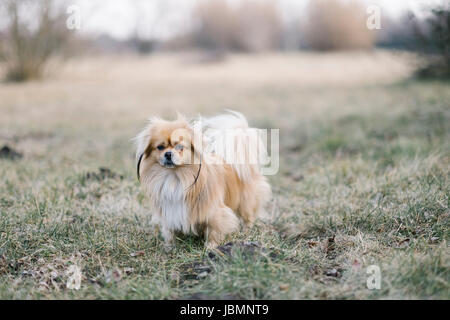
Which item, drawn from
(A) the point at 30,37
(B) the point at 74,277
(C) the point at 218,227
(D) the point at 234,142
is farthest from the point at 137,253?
(A) the point at 30,37

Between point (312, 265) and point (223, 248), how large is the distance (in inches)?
25.7

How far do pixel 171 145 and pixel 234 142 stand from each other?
701 mm

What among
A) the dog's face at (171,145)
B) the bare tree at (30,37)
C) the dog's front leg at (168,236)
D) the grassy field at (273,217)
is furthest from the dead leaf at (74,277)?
the bare tree at (30,37)

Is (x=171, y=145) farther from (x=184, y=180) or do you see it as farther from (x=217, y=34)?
(x=217, y=34)

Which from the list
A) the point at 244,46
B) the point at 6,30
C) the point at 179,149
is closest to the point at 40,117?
the point at 6,30

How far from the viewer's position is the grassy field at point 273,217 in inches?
103

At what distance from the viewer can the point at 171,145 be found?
3256 mm

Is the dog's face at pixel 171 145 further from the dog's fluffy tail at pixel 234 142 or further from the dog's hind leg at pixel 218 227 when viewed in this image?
the dog's hind leg at pixel 218 227

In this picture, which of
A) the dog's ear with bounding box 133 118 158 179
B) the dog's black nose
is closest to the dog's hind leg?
the dog's black nose

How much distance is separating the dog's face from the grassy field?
2.24 feet

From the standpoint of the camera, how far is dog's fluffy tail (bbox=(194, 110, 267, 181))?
3.73 metres

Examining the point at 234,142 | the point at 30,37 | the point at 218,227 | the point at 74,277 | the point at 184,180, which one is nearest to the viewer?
the point at 74,277

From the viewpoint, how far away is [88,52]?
55.5 ft

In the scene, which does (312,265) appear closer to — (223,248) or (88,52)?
(223,248)
